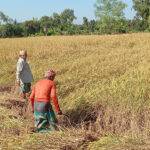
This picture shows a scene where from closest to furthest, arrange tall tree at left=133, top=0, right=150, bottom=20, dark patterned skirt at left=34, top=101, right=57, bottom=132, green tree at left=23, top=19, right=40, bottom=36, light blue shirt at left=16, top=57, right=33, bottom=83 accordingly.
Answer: dark patterned skirt at left=34, top=101, right=57, bottom=132 < light blue shirt at left=16, top=57, right=33, bottom=83 < tall tree at left=133, top=0, right=150, bottom=20 < green tree at left=23, top=19, right=40, bottom=36

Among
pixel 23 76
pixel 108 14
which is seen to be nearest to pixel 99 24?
pixel 108 14

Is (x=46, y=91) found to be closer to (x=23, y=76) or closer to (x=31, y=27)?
(x=23, y=76)

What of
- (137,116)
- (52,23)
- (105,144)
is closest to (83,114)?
(137,116)

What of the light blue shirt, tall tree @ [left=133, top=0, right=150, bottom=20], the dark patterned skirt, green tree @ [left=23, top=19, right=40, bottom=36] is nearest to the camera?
the dark patterned skirt

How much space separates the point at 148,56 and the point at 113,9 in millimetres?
60977

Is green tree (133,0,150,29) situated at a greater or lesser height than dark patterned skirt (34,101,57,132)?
greater

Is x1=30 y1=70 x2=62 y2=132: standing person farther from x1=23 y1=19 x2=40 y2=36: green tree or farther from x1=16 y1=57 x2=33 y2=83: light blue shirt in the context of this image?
x1=23 y1=19 x2=40 y2=36: green tree

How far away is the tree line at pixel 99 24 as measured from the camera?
65094 mm

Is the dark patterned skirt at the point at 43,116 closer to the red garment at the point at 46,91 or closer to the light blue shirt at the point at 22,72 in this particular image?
the red garment at the point at 46,91

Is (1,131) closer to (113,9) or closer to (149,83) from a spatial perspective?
(149,83)

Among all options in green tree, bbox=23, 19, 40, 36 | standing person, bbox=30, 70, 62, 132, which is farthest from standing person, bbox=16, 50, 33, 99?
Answer: green tree, bbox=23, 19, 40, 36

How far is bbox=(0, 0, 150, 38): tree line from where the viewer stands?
65.1 m

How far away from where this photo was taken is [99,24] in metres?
74.9

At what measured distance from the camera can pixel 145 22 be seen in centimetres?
6525
